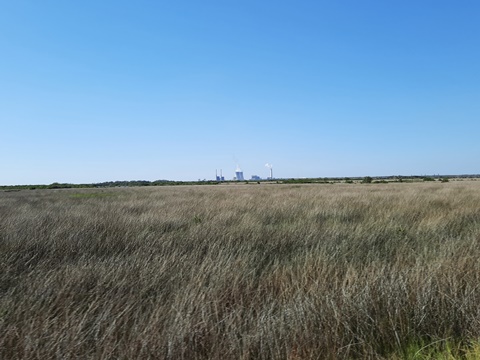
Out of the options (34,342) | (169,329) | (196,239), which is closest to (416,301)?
(169,329)

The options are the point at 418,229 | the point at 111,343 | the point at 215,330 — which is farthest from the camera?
the point at 418,229

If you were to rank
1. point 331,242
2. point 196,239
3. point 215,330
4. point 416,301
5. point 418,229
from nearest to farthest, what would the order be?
point 215,330 → point 416,301 → point 331,242 → point 196,239 → point 418,229

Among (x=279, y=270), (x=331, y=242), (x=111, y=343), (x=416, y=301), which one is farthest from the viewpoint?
(x=331, y=242)

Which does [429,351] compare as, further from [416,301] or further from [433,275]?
[433,275]

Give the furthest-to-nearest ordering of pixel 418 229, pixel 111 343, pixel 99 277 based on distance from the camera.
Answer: pixel 418 229 < pixel 99 277 < pixel 111 343

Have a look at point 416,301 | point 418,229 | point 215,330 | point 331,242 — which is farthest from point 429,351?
point 418,229

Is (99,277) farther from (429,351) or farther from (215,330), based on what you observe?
(429,351)

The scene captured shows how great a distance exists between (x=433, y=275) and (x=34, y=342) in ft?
12.3

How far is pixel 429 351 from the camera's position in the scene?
228cm

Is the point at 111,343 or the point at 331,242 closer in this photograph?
the point at 111,343

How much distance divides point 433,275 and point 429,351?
4.19ft

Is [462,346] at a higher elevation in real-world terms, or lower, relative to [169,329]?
lower

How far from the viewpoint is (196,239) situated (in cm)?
616

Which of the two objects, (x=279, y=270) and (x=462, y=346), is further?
(x=279, y=270)
